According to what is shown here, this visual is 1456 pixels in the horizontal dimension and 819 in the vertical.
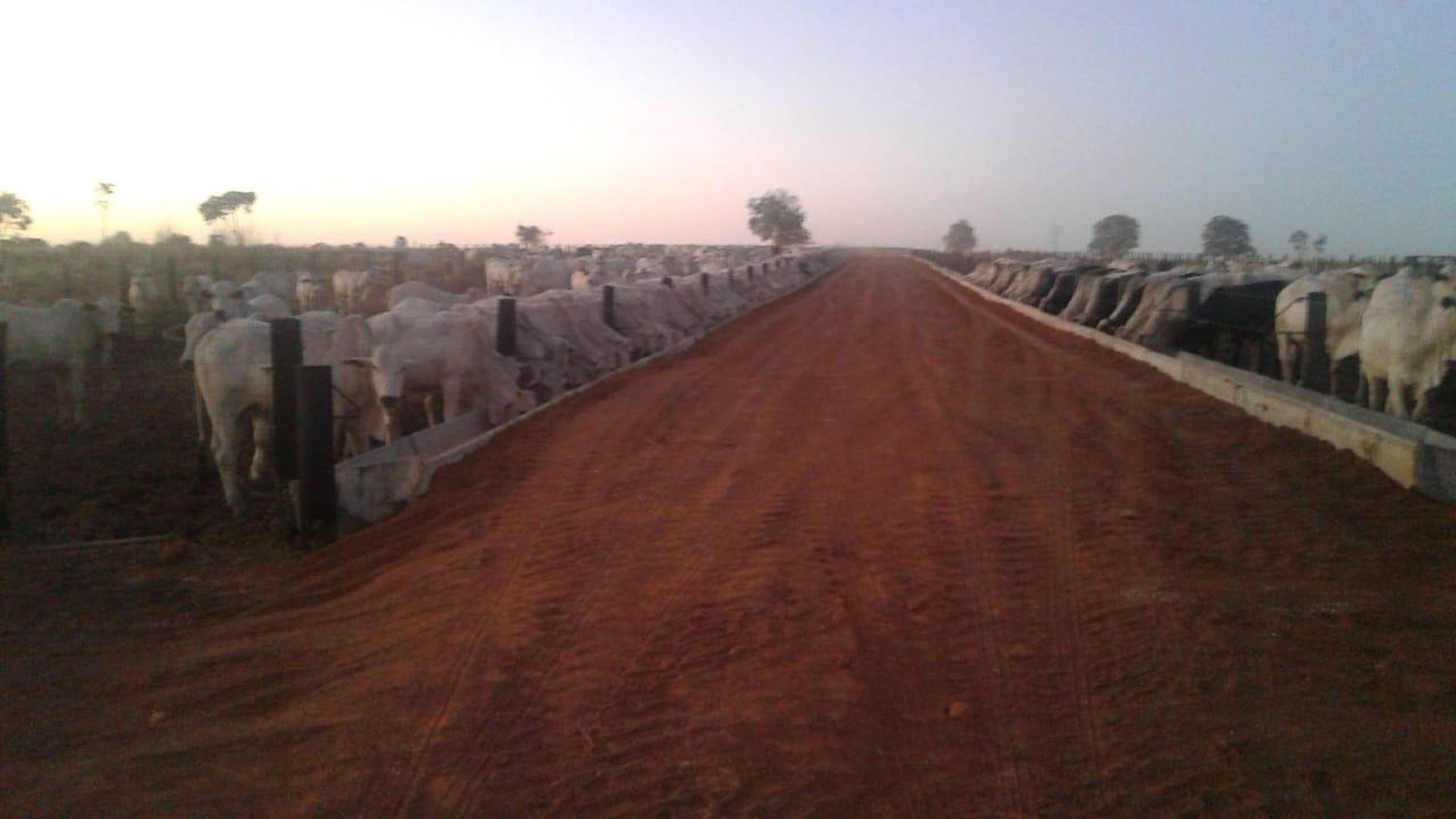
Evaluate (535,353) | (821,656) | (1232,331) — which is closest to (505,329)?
(535,353)

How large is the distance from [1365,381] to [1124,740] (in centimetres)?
1544

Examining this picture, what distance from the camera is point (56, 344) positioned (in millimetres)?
17297

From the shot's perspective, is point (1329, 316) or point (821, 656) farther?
point (1329, 316)

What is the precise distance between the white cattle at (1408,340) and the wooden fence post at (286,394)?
13091mm

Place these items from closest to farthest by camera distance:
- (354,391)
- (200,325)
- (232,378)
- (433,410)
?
(232,378) < (354,391) < (433,410) < (200,325)

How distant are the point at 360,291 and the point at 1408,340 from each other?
30.1 m

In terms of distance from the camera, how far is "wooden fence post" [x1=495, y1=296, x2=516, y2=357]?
54.3 feet

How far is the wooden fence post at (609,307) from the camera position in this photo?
75.8 ft

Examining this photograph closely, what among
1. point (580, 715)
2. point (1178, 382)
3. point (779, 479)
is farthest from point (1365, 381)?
point (580, 715)

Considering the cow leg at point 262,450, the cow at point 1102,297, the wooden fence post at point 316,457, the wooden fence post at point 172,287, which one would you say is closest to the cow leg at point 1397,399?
the cow at point 1102,297

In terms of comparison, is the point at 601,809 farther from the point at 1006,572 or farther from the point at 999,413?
the point at 999,413

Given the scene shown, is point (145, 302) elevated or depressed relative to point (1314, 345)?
elevated

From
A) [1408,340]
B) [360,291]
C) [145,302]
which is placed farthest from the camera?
[360,291]

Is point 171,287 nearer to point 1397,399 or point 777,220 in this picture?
point 1397,399
